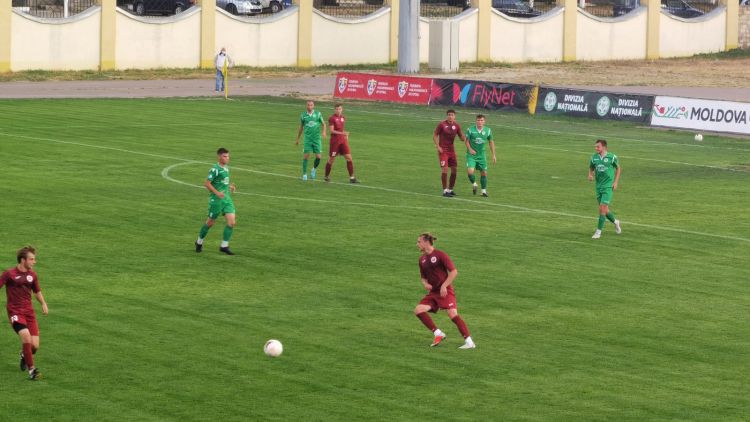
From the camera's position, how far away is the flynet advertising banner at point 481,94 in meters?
60.2

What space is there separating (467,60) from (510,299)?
6450 cm

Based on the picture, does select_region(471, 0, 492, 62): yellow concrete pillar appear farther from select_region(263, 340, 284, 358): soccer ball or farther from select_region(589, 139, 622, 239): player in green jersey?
select_region(263, 340, 284, 358): soccer ball

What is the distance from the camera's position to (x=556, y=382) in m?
19.3

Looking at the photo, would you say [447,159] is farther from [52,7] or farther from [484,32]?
[484,32]

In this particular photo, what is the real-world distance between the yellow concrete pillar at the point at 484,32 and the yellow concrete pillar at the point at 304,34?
10.8m

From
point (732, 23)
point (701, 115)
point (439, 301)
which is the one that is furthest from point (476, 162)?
point (732, 23)

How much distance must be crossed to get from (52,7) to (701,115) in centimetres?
3912

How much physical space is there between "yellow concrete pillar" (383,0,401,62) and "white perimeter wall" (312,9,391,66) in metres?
0.22

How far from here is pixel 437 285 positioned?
20609 mm

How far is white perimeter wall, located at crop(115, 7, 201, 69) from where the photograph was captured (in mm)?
76500

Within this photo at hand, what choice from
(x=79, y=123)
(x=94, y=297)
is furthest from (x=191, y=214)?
(x=79, y=123)

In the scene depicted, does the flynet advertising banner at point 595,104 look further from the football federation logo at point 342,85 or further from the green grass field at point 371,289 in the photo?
the football federation logo at point 342,85

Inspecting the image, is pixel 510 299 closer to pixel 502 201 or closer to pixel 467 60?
pixel 502 201

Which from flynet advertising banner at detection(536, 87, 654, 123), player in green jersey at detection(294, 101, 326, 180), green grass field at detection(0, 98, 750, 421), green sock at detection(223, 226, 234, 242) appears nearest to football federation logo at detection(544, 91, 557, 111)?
flynet advertising banner at detection(536, 87, 654, 123)
